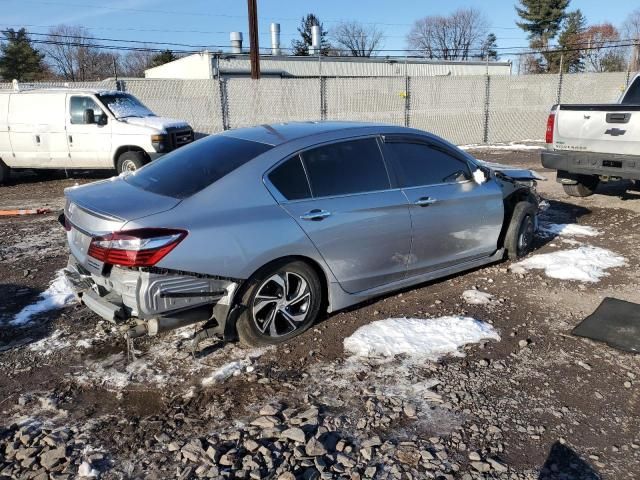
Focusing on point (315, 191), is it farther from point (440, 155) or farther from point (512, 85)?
point (512, 85)

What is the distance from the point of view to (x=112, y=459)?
2.81 meters

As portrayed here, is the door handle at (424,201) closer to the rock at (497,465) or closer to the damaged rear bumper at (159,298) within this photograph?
the damaged rear bumper at (159,298)

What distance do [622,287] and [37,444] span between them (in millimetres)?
4950

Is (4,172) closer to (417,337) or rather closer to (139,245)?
(139,245)

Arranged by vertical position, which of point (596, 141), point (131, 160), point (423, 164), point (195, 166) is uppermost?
point (195, 166)

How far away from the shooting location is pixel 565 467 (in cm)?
276

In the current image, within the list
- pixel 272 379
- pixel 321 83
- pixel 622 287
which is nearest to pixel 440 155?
pixel 622 287

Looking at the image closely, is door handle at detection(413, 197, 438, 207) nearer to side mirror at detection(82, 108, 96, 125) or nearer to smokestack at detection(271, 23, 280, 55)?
side mirror at detection(82, 108, 96, 125)

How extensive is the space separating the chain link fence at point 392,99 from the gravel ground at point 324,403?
10773 mm

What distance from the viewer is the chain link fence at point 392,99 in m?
14.8

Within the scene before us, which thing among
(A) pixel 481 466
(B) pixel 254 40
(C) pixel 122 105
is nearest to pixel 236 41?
(B) pixel 254 40

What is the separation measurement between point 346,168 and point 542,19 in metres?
68.0

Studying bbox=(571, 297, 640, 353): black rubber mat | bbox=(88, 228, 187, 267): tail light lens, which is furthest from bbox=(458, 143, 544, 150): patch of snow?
bbox=(88, 228, 187, 267): tail light lens

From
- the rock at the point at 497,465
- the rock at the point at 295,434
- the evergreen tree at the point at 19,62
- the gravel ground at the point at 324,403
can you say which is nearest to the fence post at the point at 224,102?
the gravel ground at the point at 324,403
